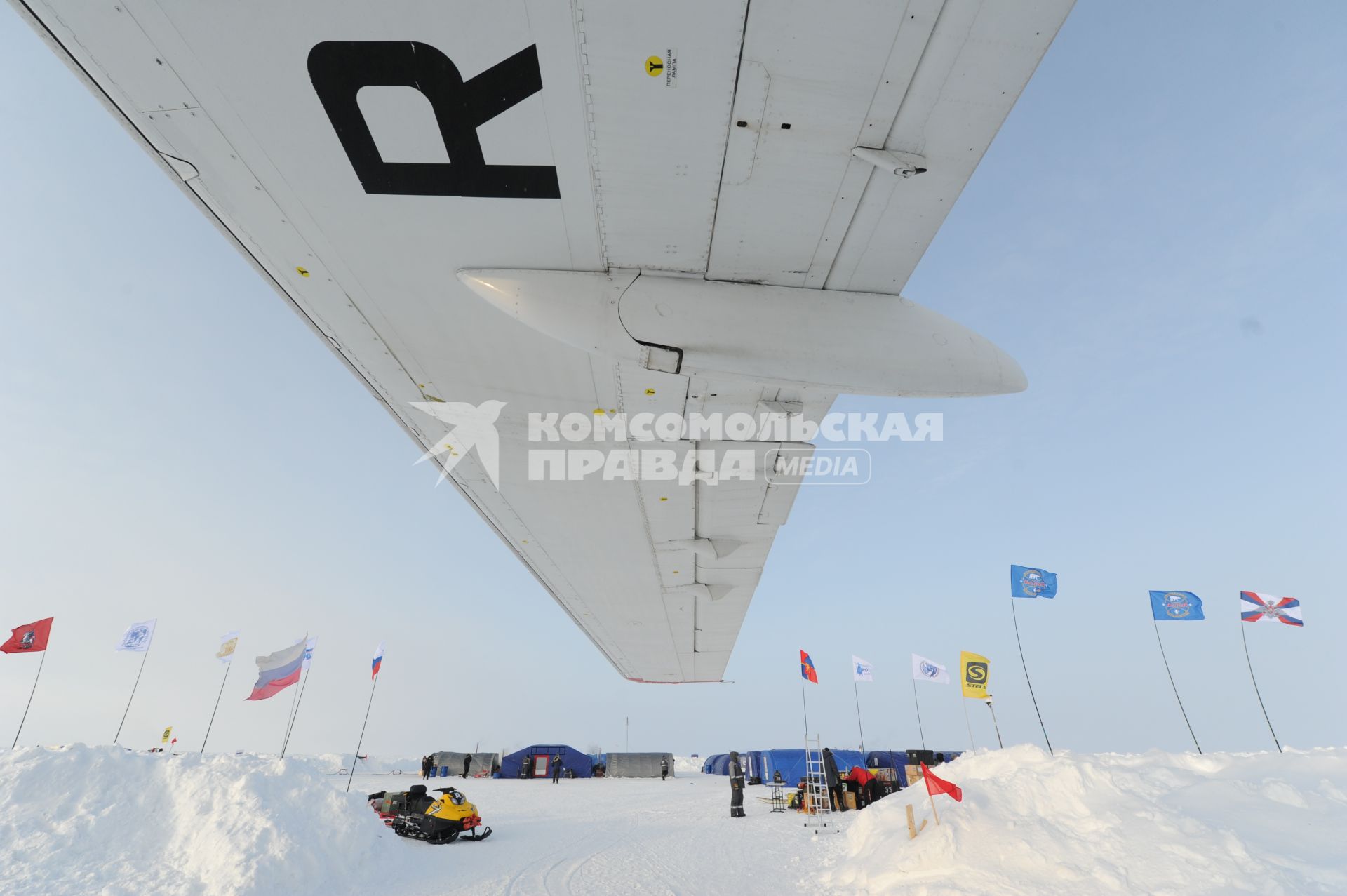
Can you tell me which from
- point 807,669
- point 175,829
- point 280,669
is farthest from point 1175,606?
point 280,669

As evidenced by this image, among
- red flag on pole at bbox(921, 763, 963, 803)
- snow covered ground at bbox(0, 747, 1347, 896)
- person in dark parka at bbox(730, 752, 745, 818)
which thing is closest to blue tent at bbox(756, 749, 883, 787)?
person in dark parka at bbox(730, 752, 745, 818)

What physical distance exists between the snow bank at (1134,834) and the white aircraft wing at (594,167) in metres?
4.89

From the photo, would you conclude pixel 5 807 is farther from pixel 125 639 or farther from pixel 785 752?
pixel 785 752

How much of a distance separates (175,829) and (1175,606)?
21.5m

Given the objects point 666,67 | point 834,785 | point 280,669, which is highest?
point 666,67

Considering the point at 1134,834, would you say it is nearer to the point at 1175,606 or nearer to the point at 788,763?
the point at 1175,606

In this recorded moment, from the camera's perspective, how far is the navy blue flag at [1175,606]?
14.8 meters

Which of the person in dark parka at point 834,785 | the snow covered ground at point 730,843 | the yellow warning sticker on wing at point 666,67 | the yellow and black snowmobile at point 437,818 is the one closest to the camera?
the yellow warning sticker on wing at point 666,67

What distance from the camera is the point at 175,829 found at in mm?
7871

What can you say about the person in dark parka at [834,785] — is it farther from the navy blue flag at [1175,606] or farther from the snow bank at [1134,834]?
the navy blue flag at [1175,606]

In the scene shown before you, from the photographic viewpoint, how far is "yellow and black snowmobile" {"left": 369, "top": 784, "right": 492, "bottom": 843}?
33.9 ft

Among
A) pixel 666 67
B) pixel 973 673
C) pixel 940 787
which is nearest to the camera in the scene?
pixel 666 67

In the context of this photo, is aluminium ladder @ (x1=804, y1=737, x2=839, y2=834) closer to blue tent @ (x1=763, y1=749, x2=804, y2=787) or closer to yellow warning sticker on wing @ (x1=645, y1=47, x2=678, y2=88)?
blue tent @ (x1=763, y1=749, x2=804, y2=787)

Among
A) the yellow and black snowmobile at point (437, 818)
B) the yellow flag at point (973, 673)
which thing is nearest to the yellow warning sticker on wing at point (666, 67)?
the yellow and black snowmobile at point (437, 818)
